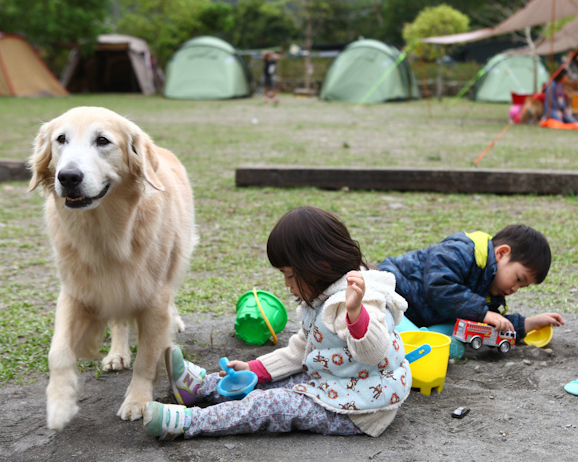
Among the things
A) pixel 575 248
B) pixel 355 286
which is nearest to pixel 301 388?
pixel 355 286

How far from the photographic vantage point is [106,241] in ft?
9.15

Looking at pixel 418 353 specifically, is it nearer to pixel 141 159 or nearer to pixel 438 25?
pixel 141 159

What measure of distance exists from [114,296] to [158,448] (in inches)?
30.4

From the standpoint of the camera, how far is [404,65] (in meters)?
27.0

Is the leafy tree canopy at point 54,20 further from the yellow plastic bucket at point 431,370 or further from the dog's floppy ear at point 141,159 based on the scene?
the yellow plastic bucket at point 431,370

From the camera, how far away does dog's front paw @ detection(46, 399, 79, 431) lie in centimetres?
242

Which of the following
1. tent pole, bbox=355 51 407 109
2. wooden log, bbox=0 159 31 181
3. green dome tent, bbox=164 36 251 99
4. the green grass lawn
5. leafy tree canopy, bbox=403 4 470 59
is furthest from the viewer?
leafy tree canopy, bbox=403 4 470 59

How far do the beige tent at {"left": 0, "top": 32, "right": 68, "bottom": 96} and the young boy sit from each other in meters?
26.2


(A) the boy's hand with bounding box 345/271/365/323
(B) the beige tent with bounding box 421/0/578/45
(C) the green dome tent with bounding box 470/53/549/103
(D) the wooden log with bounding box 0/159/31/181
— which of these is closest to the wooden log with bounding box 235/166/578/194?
(D) the wooden log with bounding box 0/159/31/181

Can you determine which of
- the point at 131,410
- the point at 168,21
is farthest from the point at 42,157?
the point at 168,21

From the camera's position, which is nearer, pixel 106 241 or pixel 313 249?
pixel 313 249

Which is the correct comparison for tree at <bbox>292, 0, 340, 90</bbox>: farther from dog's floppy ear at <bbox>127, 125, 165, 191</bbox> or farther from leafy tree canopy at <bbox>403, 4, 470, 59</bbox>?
dog's floppy ear at <bbox>127, 125, 165, 191</bbox>

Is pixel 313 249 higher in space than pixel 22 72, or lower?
lower

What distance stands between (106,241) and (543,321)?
2398 mm
